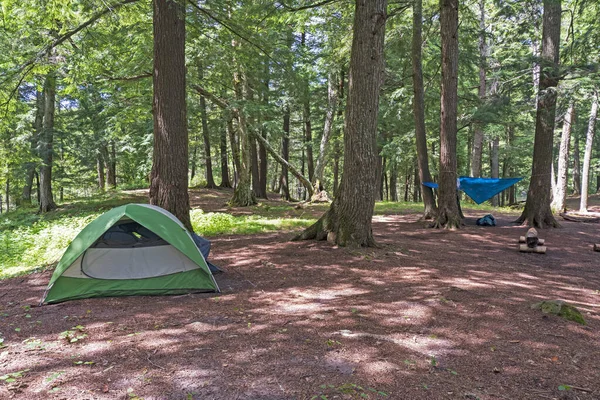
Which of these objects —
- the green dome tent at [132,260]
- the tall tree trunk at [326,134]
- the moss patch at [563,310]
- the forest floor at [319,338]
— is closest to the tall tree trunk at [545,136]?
the forest floor at [319,338]

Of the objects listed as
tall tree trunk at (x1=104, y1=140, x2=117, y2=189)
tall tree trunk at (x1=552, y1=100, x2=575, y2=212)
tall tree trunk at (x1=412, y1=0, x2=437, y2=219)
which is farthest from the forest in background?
tall tree trunk at (x1=104, y1=140, x2=117, y2=189)

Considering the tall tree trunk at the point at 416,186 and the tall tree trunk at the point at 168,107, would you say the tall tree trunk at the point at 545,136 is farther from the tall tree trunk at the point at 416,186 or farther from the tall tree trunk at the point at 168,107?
the tall tree trunk at the point at 416,186

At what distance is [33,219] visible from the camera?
11602 millimetres

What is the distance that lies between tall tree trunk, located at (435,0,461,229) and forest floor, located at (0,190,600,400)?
3.58m

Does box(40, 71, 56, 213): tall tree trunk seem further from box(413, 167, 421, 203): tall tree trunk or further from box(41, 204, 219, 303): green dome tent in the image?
box(413, 167, 421, 203): tall tree trunk

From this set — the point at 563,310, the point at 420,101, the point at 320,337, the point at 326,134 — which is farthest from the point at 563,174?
the point at 320,337

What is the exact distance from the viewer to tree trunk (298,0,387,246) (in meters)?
5.85

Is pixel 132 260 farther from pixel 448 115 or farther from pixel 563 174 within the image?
pixel 563 174

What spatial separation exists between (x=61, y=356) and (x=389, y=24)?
1125 centimetres

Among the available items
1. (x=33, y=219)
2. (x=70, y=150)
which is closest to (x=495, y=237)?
(x=33, y=219)

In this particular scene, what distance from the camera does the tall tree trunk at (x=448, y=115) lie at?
28.2 feet

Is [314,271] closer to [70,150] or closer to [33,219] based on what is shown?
[33,219]

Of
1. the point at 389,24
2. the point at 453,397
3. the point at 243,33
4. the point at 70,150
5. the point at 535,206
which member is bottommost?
the point at 453,397

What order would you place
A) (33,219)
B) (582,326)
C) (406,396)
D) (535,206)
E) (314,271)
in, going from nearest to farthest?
(406,396)
(582,326)
(314,271)
(535,206)
(33,219)
